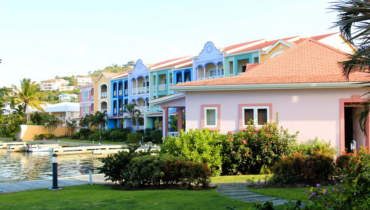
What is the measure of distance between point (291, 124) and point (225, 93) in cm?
290

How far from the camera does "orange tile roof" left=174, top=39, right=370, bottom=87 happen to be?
16016mm

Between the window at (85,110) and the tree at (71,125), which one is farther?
the window at (85,110)

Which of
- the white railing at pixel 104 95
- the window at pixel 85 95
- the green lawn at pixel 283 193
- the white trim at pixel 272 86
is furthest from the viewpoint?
the window at pixel 85 95

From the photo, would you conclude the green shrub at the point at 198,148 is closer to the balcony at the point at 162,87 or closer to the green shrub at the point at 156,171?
the green shrub at the point at 156,171

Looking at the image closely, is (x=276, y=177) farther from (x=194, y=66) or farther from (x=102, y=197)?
(x=194, y=66)

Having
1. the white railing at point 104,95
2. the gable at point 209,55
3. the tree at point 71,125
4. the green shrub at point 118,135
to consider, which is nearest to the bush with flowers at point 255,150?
the gable at point 209,55

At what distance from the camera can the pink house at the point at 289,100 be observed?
1569 cm

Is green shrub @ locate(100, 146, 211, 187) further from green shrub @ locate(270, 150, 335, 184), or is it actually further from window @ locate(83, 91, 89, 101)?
window @ locate(83, 91, 89, 101)

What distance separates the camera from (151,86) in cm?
5538

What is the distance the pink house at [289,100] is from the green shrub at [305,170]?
12.8ft

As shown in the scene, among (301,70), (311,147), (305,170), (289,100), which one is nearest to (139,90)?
(301,70)

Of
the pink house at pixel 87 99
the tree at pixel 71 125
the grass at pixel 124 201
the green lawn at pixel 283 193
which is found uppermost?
the pink house at pixel 87 99

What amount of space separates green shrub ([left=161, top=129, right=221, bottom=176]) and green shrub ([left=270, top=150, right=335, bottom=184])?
10.3ft

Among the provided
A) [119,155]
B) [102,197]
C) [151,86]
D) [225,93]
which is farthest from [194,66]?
[102,197]
